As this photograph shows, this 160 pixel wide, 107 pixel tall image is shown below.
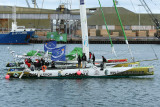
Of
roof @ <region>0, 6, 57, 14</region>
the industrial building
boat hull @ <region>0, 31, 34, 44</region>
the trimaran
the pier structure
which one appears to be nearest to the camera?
the trimaran

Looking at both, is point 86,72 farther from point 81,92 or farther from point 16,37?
point 16,37

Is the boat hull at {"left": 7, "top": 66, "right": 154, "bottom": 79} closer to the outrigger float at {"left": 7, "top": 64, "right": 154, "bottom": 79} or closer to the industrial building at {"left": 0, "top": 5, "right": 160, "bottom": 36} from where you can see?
the outrigger float at {"left": 7, "top": 64, "right": 154, "bottom": 79}

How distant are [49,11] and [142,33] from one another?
122ft

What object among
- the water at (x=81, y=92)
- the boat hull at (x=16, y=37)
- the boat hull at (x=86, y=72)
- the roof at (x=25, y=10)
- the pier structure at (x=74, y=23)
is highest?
the roof at (x=25, y=10)

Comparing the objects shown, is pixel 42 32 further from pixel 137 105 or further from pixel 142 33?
pixel 137 105

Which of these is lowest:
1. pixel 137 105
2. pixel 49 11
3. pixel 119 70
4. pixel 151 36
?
pixel 137 105

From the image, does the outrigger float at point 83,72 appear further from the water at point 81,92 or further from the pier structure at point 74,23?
the pier structure at point 74,23

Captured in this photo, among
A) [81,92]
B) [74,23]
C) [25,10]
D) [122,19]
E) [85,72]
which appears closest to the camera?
[81,92]

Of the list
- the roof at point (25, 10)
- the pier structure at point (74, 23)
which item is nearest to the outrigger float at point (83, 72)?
the pier structure at point (74, 23)

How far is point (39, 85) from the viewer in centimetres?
3562

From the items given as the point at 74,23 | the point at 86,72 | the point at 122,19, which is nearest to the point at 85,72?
the point at 86,72

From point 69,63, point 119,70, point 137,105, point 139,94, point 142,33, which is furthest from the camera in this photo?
point 142,33

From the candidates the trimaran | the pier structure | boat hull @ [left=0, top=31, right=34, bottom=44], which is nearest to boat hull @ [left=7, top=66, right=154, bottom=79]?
the trimaran

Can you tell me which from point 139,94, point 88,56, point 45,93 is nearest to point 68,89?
point 45,93
